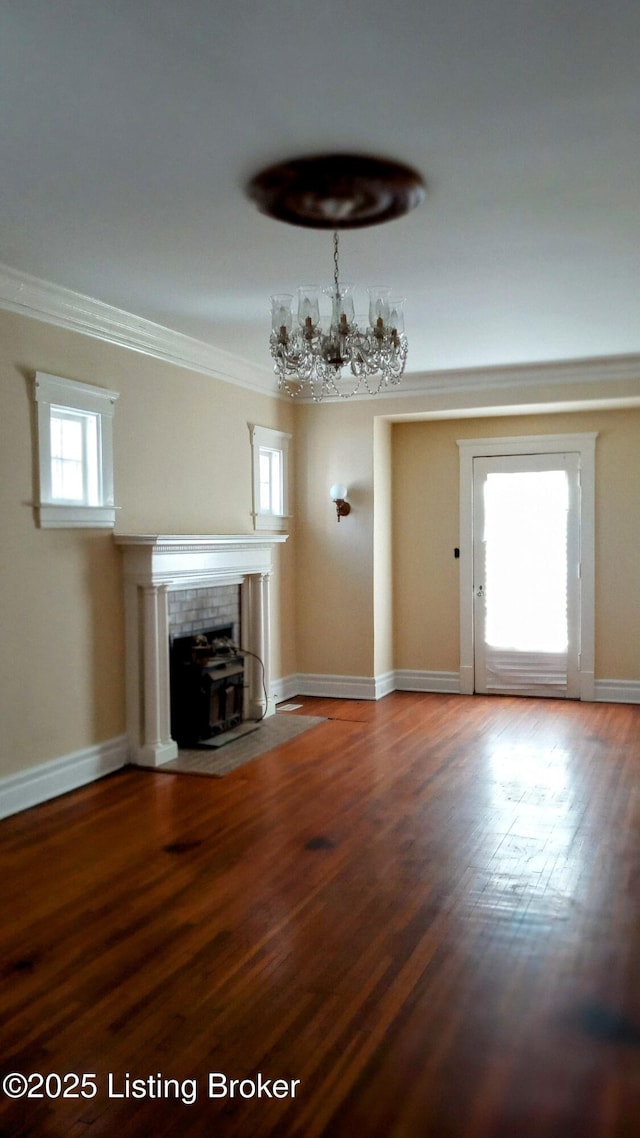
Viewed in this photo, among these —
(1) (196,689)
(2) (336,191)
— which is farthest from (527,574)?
(2) (336,191)

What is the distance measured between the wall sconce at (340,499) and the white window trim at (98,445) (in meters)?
2.50

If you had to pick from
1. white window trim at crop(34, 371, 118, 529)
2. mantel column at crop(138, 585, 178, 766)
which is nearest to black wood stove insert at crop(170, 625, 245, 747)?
mantel column at crop(138, 585, 178, 766)

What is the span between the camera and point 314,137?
2848mm

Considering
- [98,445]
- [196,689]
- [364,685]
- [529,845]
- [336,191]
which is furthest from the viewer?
[364,685]

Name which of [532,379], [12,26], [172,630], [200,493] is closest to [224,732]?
[172,630]

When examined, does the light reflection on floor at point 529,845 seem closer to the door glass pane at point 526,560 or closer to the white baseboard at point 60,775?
the door glass pane at point 526,560

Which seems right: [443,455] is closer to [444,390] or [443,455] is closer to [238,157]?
[444,390]

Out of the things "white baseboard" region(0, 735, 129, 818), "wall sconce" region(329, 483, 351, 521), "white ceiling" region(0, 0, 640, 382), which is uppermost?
"white ceiling" region(0, 0, 640, 382)

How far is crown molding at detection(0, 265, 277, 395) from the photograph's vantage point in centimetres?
436

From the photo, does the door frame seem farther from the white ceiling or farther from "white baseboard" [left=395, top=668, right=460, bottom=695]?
the white ceiling

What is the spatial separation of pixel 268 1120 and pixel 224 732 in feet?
13.1

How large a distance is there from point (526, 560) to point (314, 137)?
492 cm

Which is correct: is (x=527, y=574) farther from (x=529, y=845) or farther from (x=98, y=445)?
(x=98, y=445)

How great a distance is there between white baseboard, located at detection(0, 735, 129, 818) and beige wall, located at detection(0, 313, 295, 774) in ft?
0.18
